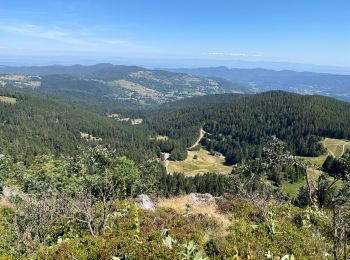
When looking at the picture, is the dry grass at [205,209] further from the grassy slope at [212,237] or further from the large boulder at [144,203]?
the large boulder at [144,203]

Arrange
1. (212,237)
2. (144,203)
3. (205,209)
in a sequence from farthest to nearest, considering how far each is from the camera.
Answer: (144,203) < (205,209) < (212,237)

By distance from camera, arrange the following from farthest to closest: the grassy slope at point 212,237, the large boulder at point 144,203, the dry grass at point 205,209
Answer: the large boulder at point 144,203, the dry grass at point 205,209, the grassy slope at point 212,237

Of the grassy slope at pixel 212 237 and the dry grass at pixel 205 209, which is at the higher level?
the grassy slope at pixel 212 237

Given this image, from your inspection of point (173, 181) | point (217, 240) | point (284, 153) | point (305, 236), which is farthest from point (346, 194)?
point (173, 181)

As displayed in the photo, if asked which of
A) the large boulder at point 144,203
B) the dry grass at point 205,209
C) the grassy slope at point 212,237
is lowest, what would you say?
the large boulder at point 144,203

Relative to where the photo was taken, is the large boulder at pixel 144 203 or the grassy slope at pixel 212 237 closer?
the grassy slope at pixel 212 237

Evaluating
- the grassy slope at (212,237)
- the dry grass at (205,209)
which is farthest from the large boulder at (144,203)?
the grassy slope at (212,237)

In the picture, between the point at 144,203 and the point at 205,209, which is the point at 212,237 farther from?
the point at 144,203

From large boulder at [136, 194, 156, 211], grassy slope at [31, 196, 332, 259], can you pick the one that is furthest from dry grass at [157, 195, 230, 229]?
large boulder at [136, 194, 156, 211]

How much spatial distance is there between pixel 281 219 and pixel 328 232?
8.43 feet

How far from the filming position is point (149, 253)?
13.0 meters

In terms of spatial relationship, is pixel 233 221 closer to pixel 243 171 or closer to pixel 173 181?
pixel 243 171

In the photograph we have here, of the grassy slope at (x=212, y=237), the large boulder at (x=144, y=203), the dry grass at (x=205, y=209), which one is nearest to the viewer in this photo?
the grassy slope at (x=212, y=237)

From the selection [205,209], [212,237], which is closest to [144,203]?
[205,209]
